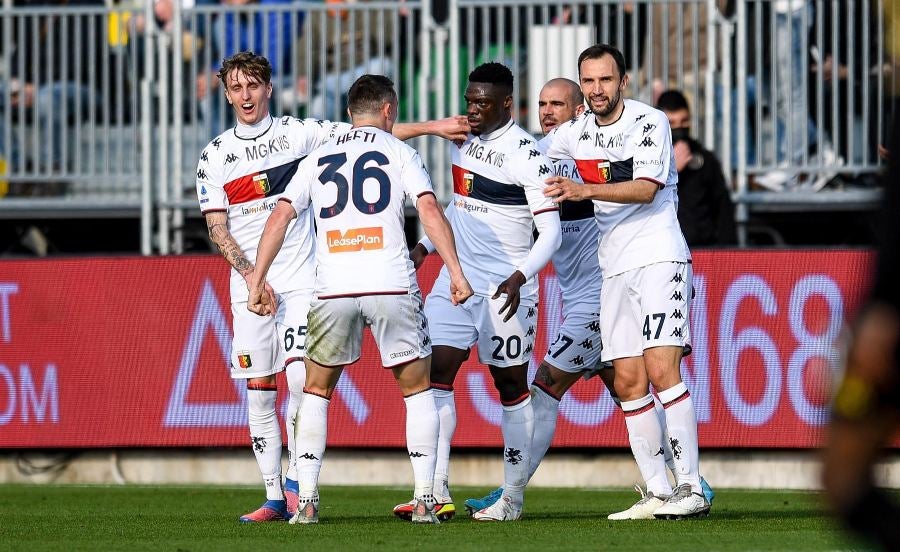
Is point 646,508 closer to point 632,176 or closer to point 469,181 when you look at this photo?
point 632,176

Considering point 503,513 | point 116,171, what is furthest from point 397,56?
point 503,513

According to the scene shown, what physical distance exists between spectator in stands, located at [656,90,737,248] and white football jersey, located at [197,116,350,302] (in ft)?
12.3

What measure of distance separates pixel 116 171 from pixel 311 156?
19.3 ft

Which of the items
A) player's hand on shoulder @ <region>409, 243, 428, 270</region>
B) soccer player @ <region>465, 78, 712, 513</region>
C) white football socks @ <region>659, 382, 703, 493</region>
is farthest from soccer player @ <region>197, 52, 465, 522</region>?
white football socks @ <region>659, 382, 703, 493</region>

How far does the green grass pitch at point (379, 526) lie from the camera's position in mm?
6996

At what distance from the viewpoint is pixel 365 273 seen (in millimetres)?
7609

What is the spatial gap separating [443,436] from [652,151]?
6.38 feet

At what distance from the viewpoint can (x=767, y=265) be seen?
11062mm

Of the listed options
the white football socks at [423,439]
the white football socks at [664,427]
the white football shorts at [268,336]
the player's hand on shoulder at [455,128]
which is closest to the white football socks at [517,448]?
the white football socks at [664,427]

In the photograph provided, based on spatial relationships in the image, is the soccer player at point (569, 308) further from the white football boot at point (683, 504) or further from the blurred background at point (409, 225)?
the blurred background at point (409, 225)

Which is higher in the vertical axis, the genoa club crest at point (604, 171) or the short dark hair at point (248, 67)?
the short dark hair at point (248, 67)

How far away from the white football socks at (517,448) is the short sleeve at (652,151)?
145 centimetres

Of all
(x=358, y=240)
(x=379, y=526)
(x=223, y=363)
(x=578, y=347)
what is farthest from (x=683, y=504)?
(x=223, y=363)

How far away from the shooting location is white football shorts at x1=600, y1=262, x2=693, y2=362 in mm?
8125
